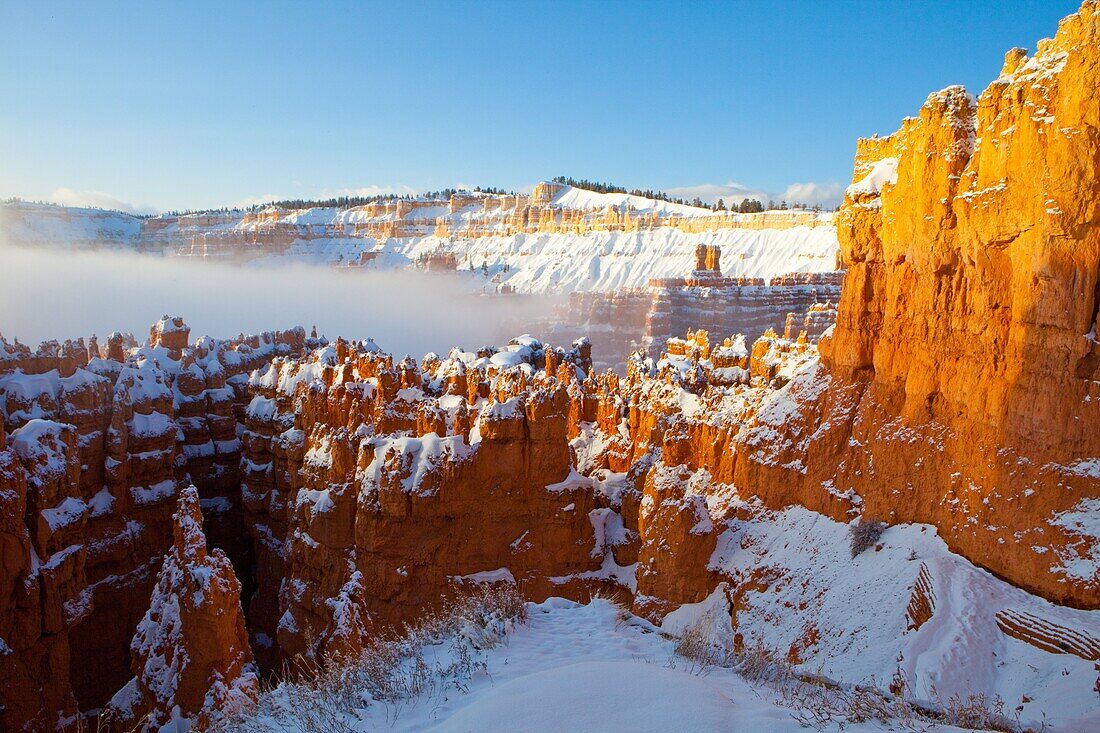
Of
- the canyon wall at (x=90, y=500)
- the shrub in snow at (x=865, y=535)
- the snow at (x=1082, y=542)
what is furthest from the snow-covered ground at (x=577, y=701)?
the canyon wall at (x=90, y=500)

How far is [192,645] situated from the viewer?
436 inches

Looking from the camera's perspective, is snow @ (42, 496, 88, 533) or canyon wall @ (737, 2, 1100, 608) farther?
snow @ (42, 496, 88, 533)

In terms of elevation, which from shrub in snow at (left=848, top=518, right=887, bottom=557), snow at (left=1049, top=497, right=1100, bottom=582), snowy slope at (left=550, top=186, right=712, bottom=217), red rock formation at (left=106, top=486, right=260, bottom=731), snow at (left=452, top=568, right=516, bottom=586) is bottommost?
snow at (left=452, top=568, right=516, bottom=586)

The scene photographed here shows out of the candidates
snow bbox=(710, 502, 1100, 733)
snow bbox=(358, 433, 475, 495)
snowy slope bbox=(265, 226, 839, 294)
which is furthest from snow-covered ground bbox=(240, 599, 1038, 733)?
snowy slope bbox=(265, 226, 839, 294)

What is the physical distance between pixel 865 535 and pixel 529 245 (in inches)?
4226

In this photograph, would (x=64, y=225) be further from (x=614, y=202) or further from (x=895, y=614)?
(x=895, y=614)

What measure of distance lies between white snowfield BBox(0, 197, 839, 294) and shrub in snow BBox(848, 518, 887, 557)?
67.2m

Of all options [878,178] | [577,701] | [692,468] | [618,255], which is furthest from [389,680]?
[618,255]

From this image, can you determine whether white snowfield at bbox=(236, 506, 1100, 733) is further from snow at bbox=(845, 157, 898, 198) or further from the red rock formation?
snow at bbox=(845, 157, 898, 198)

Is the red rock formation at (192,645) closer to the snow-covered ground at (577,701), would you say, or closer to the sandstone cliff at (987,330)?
the snow-covered ground at (577,701)

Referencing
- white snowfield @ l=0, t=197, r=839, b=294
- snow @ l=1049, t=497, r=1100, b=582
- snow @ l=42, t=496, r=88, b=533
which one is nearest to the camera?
snow @ l=1049, t=497, r=1100, b=582

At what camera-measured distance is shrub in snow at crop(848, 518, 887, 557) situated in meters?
12.4

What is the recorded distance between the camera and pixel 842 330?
1501cm

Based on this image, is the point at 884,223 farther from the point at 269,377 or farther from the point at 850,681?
the point at 269,377
